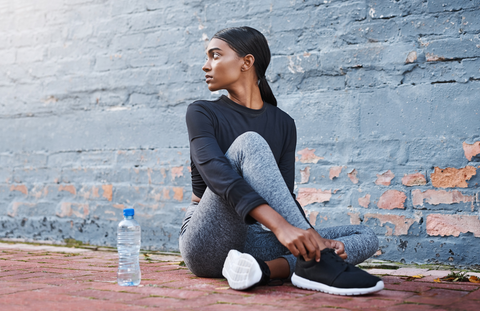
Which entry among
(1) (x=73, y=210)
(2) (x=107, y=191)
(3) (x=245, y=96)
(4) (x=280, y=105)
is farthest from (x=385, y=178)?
(1) (x=73, y=210)

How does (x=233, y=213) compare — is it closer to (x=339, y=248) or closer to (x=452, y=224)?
(x=339, y=248)

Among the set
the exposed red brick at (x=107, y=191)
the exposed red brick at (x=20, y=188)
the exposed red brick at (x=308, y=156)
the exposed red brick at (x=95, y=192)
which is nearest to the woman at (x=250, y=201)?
the exposed red brick at (x=308, y=156)

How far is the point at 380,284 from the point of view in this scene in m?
1.93

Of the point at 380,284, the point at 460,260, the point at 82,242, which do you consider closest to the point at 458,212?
the point at 460,260

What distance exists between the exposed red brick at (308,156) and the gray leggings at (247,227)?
0.99 meters

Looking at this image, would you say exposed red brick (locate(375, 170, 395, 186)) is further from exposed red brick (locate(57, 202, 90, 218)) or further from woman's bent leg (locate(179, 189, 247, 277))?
exposed red brick (locate(57, 202, 90, 218))

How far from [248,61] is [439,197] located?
1396 mm

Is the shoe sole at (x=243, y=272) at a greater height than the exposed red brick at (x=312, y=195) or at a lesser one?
lesser

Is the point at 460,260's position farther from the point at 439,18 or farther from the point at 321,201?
the point at 439,18

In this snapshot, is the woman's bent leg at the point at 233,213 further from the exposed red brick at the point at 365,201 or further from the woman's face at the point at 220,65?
the exposed red brick at the point at 365,201

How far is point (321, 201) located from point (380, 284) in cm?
145

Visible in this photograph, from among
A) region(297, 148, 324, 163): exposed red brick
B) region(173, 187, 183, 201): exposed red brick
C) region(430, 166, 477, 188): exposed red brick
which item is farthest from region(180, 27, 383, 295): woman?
region(173, 187, 183, 201): exposed red brick

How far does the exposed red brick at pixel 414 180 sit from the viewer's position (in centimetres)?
312

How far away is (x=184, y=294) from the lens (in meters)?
2.00
